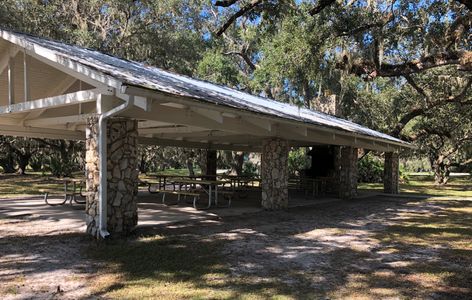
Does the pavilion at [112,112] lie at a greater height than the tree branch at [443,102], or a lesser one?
lesser

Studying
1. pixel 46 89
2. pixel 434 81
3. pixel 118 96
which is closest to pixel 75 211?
pixel 46 89

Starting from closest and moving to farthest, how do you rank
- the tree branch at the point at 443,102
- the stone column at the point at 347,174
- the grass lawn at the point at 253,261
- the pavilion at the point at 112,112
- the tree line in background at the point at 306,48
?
the grass lawn at the point at 253,261
the pavilion at the point at 112,112
the tree line in background at the point at 306,48
the stone column at the point at 347,174
the tree branch at the point at 443,102

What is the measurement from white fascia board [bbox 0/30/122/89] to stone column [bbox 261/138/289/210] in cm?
552

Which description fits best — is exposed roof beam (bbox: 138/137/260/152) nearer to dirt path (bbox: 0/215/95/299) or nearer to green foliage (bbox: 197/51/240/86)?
green foliage (bbox: 197/51/240/86)

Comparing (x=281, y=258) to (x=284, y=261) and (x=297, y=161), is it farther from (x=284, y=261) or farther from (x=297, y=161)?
(x=297, y=161)

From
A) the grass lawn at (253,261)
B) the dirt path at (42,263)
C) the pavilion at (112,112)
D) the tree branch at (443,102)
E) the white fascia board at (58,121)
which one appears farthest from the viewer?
the tree branch at (443,102)

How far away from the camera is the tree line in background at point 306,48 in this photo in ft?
33.9

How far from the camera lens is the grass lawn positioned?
4379 mm

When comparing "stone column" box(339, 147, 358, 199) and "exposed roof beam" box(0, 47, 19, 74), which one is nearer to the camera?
"exposed roof beam" box(0, 47, 19, 74)

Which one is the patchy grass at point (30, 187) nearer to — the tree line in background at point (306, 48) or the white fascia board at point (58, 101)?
the tree line in background at point (306, 48)

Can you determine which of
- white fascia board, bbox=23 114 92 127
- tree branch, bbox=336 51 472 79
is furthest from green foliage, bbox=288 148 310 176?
white fascia board, bbox=23 114 92 127

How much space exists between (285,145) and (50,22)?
1435 centimetres

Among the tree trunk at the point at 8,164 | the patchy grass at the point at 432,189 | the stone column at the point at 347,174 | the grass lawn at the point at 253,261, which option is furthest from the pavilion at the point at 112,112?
the tree trunk at the point at 8,164

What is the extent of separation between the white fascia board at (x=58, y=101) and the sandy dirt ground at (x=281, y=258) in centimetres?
217
